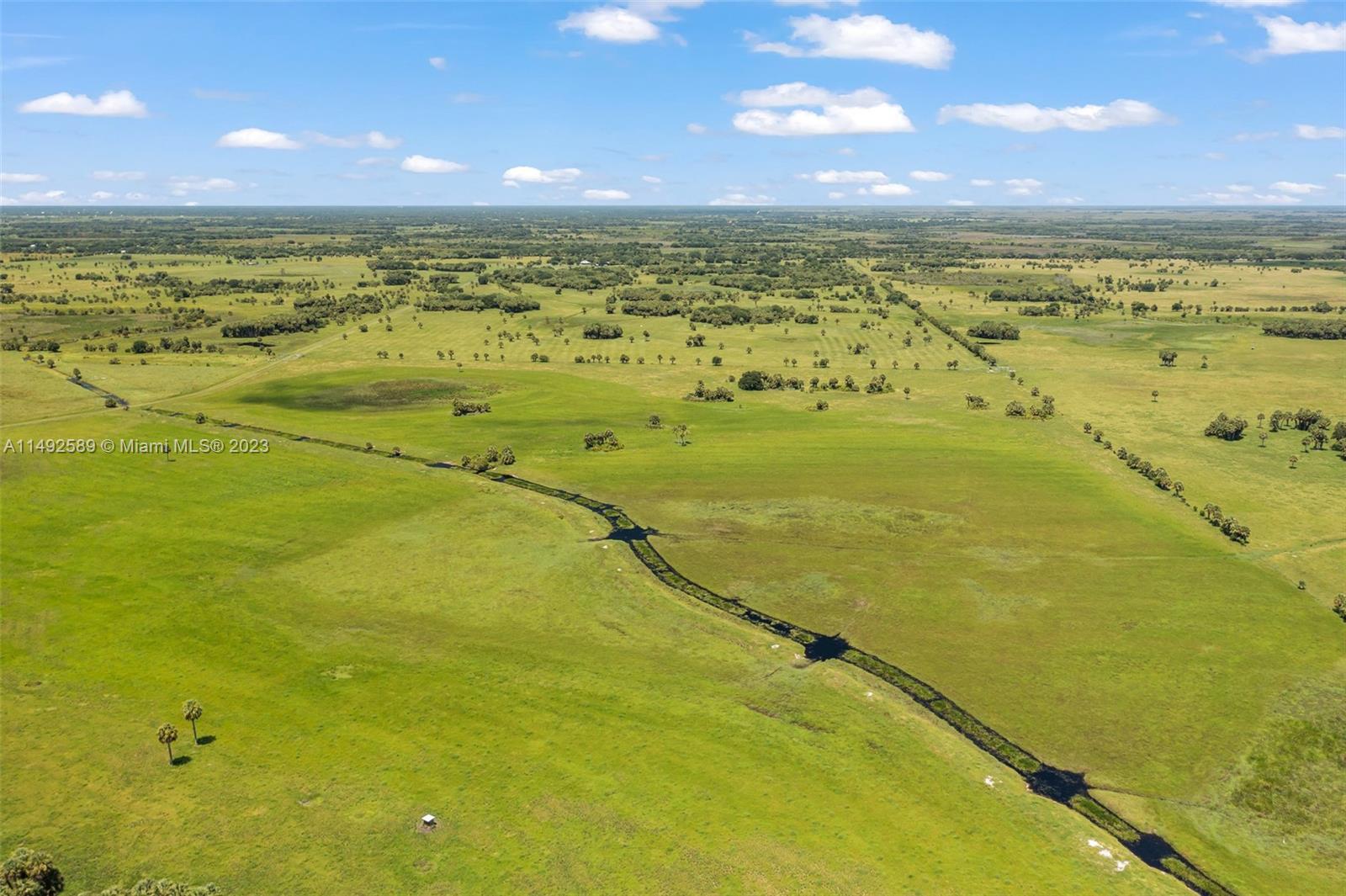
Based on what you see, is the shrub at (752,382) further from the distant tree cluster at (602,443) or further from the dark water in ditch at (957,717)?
the dark water in ditch at (957,717)

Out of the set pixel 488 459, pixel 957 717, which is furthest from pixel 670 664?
pixel 488 459

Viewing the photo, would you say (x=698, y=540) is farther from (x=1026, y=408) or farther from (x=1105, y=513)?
(x=1026, y=408)

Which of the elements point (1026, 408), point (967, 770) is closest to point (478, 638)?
point (967, 770)

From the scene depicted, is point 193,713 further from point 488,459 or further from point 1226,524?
point 1226,524

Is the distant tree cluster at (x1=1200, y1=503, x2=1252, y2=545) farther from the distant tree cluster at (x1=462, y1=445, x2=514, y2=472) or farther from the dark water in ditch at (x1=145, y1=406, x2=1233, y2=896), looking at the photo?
the distant tree cluster at (x1=462, y1=445, x2=514, y2=472)

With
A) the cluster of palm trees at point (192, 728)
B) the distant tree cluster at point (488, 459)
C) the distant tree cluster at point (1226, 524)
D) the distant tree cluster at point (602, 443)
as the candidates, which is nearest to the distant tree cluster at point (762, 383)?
the distant tree cluster at point (602, 443)

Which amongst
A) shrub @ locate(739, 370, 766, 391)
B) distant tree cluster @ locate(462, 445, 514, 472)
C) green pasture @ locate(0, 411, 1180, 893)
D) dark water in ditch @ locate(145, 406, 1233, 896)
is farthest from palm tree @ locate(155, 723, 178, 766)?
shrub @ locate(739, 370, 766, 391)
